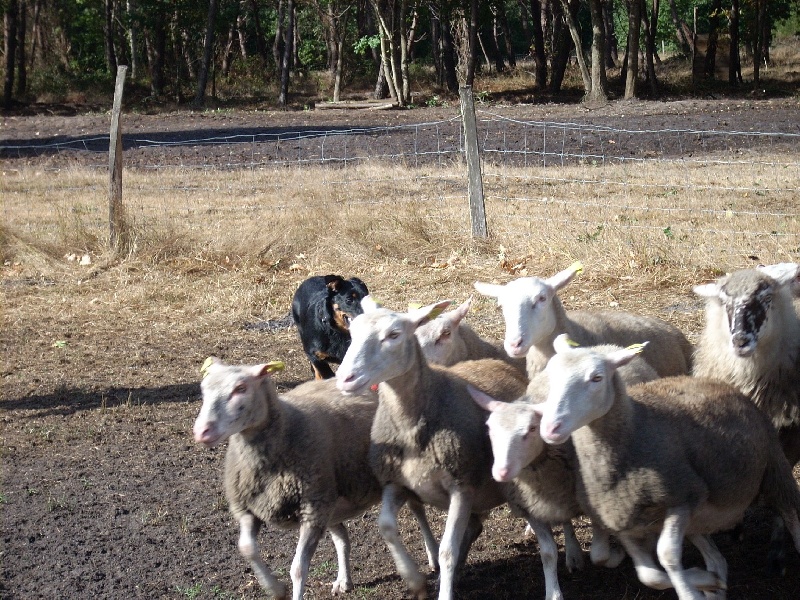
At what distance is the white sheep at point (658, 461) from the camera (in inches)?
155

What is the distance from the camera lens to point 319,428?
4605mm

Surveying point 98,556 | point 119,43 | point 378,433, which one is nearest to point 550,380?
point 378,433

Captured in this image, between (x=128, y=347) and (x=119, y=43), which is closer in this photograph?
(x=128, y=347)

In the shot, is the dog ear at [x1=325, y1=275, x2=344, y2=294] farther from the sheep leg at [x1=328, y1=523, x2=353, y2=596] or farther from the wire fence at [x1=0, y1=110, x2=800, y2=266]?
the wire fence at [x1=0, y1=110, x2=800, y2=266]

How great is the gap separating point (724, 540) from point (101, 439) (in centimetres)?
389

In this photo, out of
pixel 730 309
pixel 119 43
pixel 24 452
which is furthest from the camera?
pixel 119 43

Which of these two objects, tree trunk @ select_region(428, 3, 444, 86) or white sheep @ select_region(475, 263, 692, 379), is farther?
tree trunk @ select_region(428, 3, 444, 86)

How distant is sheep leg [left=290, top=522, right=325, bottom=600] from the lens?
14.1 ft

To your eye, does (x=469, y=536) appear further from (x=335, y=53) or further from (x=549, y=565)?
(x=335, y=53)

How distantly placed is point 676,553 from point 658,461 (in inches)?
14.5

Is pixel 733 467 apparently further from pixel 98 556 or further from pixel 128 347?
pixel 128 347

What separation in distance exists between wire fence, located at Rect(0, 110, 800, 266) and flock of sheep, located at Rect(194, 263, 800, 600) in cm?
494

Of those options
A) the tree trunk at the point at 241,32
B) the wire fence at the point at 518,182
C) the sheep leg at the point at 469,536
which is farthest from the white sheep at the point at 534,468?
the tree trunk at the point at 241,32

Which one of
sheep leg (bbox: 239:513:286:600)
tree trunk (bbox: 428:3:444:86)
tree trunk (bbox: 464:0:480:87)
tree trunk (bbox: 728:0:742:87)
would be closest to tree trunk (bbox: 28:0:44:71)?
tree trunk (bbox: 428:3:444:86)
